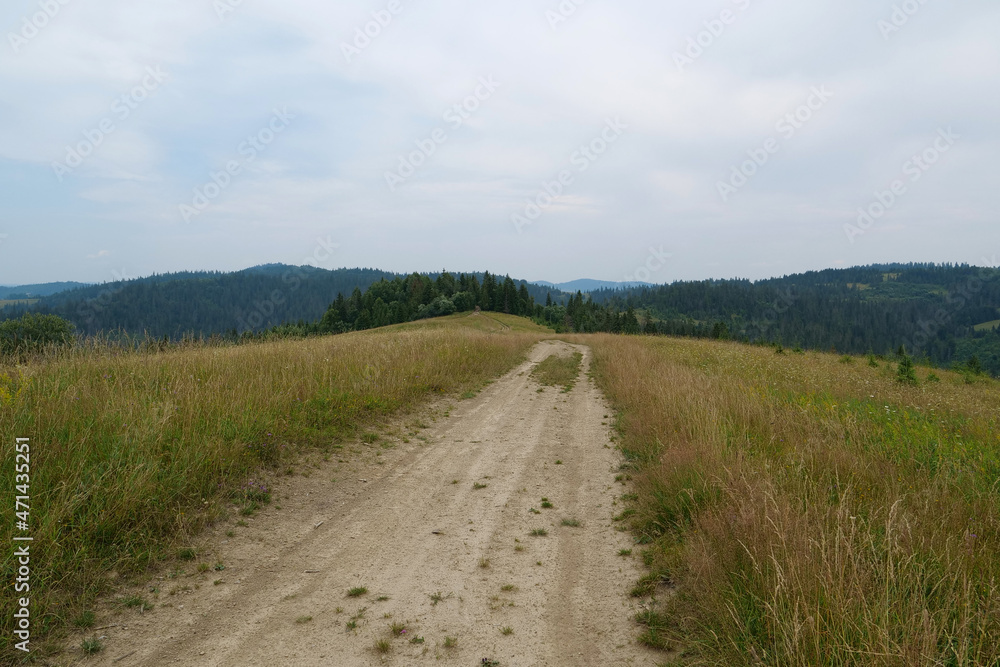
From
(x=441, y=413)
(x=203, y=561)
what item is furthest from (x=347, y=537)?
(x=441, y=413)

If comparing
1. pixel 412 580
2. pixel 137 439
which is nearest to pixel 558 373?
pixel 412 580

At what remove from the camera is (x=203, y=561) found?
4008mm

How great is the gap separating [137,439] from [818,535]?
620 cm

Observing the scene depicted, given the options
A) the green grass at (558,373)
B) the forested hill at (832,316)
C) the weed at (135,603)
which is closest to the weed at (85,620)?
the weed at (135,603)

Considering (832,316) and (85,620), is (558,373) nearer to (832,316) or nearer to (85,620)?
(85,620)

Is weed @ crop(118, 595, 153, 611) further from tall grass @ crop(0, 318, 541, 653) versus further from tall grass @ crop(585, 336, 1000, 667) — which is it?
tall grass @ crop(585, 336, 1000, 667)

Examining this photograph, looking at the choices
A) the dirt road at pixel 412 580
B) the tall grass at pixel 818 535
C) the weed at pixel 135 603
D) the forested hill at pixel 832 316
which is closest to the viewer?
the tall grass at pixel 818 535

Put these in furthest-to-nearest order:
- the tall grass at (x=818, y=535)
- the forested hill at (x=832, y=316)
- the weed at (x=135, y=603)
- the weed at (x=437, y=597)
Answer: the forested hill at (x=832, y=316)
the weed at (x=437, y=597)
the weed at (x=135, y=603)
the tall grass at (x=818, y=535)

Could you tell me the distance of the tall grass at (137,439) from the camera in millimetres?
3408

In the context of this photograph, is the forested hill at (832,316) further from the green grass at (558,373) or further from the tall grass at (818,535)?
the tall grass at (818,535)

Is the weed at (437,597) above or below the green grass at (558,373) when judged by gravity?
below

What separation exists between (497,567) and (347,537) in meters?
1.64

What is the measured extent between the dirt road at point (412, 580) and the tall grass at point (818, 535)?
1.74ft

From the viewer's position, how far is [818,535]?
3207 mm
